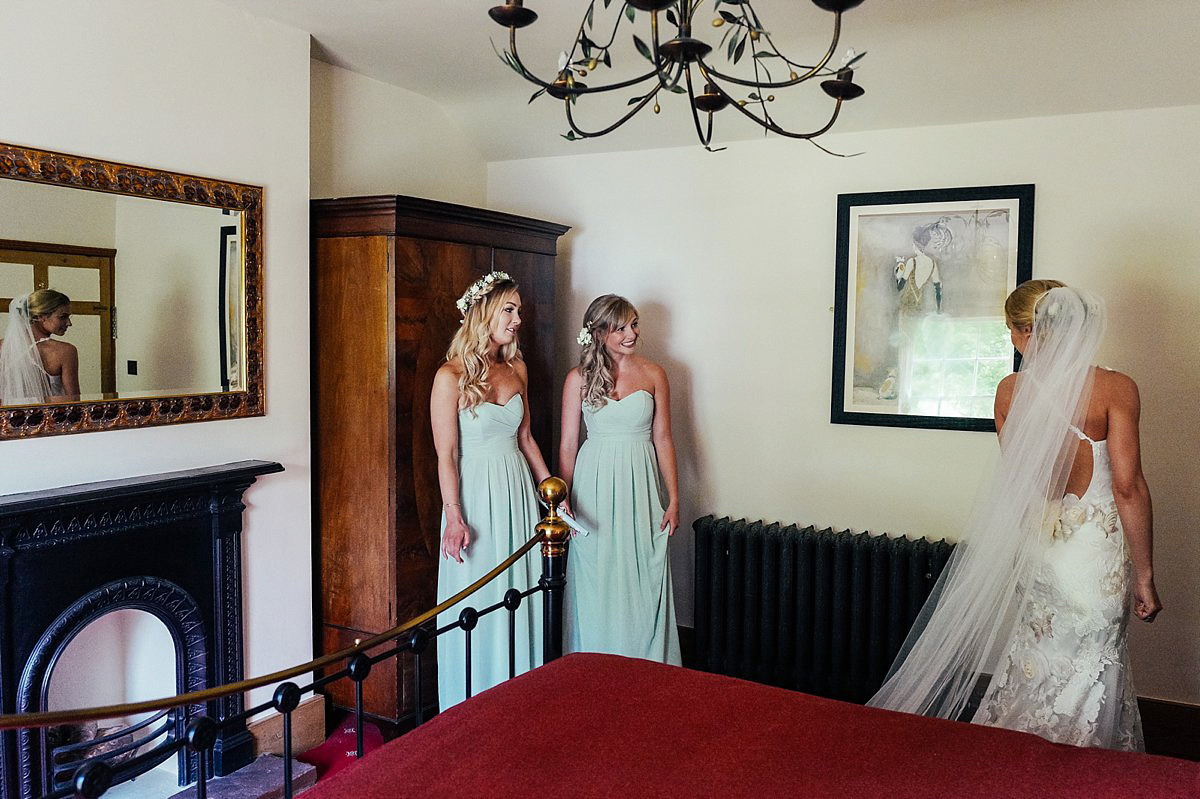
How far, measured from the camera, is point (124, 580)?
290cm

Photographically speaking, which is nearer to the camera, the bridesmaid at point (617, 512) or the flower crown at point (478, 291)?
the flower crown at point (478, 291)

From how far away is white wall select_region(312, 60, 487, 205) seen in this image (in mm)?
3990

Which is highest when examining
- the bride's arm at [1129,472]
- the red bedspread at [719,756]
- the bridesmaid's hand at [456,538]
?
the bride's arm at [1129,472]

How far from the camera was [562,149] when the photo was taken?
15.8 feet

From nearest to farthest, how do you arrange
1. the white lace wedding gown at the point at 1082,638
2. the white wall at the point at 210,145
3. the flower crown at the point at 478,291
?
the white wall at the point at 210,145
the white lace wedding gown at the point at 1082,638
the flower crown at the point at 478,291

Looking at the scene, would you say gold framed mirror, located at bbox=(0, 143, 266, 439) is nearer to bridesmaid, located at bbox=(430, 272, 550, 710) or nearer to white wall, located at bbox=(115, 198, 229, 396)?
white wall, located at bbox=(115, 198, 229, 396)

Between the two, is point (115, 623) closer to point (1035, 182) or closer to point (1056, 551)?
point (1056, 551)

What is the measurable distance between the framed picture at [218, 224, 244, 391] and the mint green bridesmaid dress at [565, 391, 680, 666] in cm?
142

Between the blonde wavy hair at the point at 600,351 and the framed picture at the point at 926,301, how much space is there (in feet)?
3.40

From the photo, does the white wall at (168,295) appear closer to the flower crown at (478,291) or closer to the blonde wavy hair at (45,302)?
the blonde wavy hair at (45,302)

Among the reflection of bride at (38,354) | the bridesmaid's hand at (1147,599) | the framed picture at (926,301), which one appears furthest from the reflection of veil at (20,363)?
the bridesmaid's hand at (1147,599)

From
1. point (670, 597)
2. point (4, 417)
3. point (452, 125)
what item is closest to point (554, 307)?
point (452, 125)

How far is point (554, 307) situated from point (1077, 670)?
2813mm

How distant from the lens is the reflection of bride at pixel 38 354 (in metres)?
2.58
